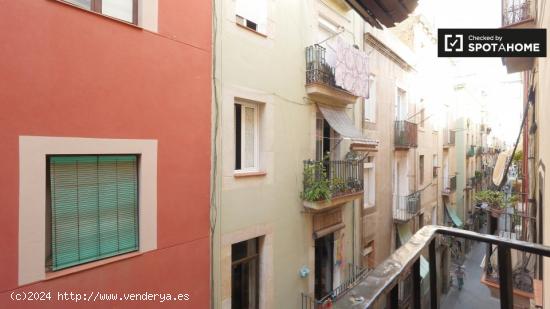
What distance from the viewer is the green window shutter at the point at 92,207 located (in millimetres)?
4227

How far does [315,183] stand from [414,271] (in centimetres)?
639

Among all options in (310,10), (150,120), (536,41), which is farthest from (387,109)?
(150,120)

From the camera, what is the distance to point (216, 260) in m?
6.18

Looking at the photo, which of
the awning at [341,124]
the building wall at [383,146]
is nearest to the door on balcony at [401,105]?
the building wall at [383,146]

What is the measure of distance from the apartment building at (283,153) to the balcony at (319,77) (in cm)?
3

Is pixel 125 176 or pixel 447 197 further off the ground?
pixel 125 176

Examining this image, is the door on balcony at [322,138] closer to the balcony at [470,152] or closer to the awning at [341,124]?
the awning at [341,124]

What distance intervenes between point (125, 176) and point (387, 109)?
35.0ft

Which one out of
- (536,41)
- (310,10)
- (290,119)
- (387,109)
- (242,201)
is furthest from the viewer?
(387,109)

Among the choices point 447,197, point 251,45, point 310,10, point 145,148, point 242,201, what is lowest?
point 447,197

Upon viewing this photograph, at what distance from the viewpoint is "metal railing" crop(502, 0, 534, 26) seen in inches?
289

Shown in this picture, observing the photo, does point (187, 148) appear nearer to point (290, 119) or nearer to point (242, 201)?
point (242, 201)

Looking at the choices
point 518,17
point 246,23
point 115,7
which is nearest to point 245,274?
point 246,23

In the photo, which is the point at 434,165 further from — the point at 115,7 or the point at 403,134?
the point at 115,7
